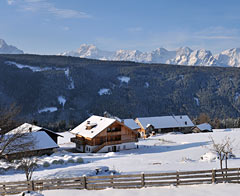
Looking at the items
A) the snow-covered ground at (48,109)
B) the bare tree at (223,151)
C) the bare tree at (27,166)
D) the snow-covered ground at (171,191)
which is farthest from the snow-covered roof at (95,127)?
the snow-covered ground at (48,109)

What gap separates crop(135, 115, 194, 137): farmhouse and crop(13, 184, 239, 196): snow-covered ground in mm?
66196

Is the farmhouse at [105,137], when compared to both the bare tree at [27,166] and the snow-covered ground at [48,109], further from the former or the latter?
the snow-covered ground at [48,109]

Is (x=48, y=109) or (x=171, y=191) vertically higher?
(x=171, y=191)

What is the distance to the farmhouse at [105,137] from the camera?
51562 mm

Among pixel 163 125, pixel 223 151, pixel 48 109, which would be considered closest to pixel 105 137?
pixel 223 151

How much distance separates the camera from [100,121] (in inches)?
2185

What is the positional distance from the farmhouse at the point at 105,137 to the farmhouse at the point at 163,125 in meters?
28.2

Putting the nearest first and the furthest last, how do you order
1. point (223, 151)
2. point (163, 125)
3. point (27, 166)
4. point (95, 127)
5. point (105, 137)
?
point (27, 166) → point (223, 151) → point (105, 137) → point (95, 127) → point (163, 125)

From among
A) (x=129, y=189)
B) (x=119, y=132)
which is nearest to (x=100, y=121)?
(x=119, y=132)

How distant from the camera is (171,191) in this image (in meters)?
14.7

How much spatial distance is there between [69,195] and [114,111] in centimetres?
16173

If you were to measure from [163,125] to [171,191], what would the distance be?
71.2 metres

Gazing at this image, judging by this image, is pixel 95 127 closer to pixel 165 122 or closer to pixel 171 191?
pixel 165 122

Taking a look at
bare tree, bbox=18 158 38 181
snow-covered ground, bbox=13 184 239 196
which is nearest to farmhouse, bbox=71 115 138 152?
bare tree, bbox=18 158 38 181
